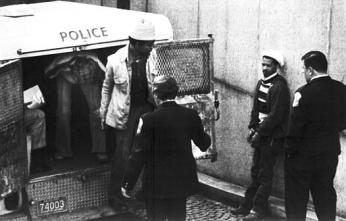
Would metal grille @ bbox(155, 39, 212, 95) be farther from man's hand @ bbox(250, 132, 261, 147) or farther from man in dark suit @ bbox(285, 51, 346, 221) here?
man in dark suit @ bbox(285, 51, 346, 221)

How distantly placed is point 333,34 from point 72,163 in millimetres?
3338

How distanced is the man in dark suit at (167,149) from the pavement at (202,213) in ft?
6.90

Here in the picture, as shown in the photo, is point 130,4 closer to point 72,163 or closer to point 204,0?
point 204,0

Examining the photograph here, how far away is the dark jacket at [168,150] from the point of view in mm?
5789

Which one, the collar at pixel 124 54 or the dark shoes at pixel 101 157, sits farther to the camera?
the dark shoes at pixel 101 157

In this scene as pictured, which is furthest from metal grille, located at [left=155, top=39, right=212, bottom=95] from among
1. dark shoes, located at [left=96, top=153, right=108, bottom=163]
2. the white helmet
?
dark shoes, located at [left=96, top=153, right=108, bottom=163]

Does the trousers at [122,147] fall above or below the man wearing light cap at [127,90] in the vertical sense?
below

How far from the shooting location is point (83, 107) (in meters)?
8.54

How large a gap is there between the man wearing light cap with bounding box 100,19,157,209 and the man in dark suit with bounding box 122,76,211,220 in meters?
1.57

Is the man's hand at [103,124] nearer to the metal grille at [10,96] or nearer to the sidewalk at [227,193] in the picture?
the metal grille at [10,96]

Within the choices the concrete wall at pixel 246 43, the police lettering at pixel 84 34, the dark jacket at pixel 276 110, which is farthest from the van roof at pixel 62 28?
the dark jacket at pixel 276 110

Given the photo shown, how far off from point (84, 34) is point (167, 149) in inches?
90.3

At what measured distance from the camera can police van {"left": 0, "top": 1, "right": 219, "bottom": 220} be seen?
22.6 feet

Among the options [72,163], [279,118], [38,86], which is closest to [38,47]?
[38,86]
